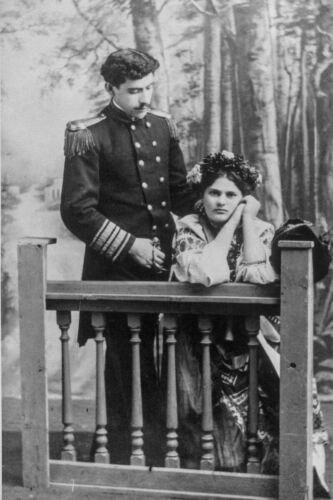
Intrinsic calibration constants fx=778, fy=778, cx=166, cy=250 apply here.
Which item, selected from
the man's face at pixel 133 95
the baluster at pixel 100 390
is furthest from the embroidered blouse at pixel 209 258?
the man's face at pixel 133 95

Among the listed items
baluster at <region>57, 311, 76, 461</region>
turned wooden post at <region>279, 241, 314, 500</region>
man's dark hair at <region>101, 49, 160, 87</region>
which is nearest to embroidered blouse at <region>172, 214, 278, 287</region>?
turned wooden post at <region>279, 241, 314, 500</region>

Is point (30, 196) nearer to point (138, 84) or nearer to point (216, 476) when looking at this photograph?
point (138, 84)

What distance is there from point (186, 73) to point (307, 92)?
0.59m

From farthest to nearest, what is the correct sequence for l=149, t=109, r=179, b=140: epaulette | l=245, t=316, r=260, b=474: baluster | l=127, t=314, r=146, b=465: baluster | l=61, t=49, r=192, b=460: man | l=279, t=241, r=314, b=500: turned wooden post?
l=149, t=109, r=179, b=140: epaulette, l=61, t=49, r=192, b=460: man, l=127, t=314, r=146, b=465: baluster, l=245, t=316, r=260, b=474: baluster, l=279, t=241, r=314, b=500: turned wooden post

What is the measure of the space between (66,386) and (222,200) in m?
0.94

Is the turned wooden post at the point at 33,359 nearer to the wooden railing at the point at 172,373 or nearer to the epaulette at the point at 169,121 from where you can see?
the wooden railing at the point at 172,373

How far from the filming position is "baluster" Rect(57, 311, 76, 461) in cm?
286

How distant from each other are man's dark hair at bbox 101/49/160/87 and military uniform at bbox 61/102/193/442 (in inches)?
4.8

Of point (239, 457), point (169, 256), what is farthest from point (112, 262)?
point (239, 457)

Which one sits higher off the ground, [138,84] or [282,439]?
[138,84]

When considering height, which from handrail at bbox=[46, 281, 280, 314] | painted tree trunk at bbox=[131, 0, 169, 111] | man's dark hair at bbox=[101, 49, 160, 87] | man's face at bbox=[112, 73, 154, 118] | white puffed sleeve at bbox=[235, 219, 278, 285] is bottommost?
handrail at bbox=[46, 281, 280, 314]

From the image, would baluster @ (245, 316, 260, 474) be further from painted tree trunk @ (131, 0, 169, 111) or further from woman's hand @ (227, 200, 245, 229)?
painted tree trunk @ (131, 0, 169, 111)

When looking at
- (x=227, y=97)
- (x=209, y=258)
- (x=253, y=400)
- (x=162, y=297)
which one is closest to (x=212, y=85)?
(x=227, y=97)

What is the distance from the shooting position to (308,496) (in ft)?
8.93
